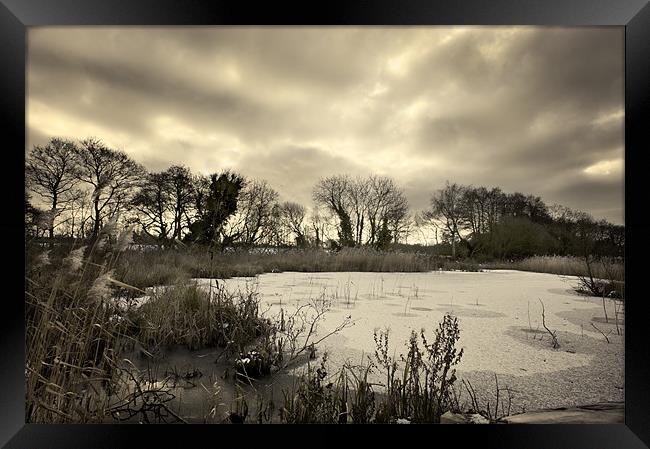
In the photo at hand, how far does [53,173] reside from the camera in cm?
149

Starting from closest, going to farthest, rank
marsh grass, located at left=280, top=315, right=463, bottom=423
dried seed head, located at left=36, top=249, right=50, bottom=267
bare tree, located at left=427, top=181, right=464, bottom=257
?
marsh grass, located at left=280, top=315, right=463, bottom=423
dried seed head, located at left=36, top=249, right=50, bottom=267
bare tree, located at left=427, top=181, right=464, bottom=257

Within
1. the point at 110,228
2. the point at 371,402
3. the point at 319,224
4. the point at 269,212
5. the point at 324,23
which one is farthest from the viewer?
the point at 319,224

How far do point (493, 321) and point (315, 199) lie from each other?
1.37m

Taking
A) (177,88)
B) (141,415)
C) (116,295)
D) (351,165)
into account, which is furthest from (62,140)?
(351,165)

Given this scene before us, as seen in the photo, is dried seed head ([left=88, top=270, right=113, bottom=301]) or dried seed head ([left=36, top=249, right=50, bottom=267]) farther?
dried seed head ([left=36, top=249, right=50, bottom=267])

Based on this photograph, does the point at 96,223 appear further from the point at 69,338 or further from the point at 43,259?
the point at 69,338

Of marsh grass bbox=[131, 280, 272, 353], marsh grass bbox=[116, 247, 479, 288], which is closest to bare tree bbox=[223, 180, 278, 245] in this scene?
marsh grass bbox=[116, 247, 479, 288]

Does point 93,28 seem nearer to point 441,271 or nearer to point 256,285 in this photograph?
point 256,285

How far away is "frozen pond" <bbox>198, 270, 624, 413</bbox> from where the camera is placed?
130 centimetres

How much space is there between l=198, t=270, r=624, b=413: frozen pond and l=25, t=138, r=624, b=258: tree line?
10.9 inches

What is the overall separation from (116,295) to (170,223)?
21.5 inches

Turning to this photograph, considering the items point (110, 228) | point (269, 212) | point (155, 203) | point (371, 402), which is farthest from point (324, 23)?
point (371, 402)

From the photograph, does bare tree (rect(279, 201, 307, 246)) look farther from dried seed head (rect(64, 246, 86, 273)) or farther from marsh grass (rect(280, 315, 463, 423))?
dried seed head (rect(64, 246, 86, 273))
